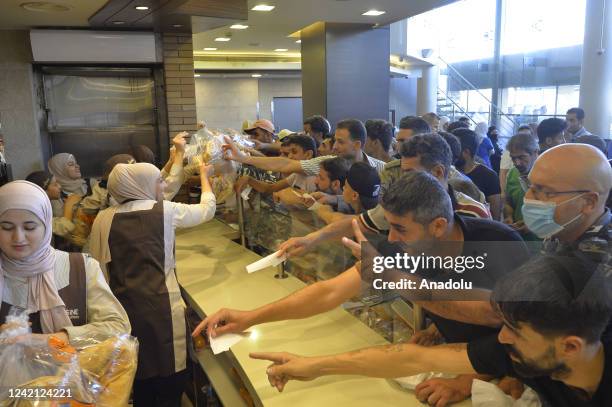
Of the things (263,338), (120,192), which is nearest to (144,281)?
(120,192)

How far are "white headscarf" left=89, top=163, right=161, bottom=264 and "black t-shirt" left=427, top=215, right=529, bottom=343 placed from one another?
1.55 meters

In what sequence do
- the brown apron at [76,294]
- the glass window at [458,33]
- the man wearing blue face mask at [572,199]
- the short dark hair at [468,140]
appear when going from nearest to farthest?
the brown apron at [76,294] < the man wearing blue face mask at [572,199] < the short dark hair at [468,140] < the glass window at [458,33]

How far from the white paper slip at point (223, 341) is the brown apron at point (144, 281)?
73cm

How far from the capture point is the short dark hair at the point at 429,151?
2543mm

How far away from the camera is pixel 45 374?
1456 mm

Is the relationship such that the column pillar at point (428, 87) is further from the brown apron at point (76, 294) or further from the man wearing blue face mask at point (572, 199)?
the brown apron at point (76, 294)

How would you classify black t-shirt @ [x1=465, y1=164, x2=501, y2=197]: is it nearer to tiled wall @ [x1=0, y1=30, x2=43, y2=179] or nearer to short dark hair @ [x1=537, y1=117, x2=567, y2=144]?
short dark hair @ [x1=537, y1=117, x2=567, y2=144]

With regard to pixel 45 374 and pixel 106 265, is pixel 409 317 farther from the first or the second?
pixel 106 265

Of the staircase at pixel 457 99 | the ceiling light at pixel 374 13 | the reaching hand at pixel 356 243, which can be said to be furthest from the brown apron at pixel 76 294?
the staircase at pixel 457 99

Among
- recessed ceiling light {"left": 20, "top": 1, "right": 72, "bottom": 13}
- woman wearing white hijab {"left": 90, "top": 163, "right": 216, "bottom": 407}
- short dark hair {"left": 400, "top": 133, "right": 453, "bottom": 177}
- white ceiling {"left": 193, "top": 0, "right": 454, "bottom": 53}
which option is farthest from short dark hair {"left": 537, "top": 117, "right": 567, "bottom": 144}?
recessed ceiling light {"left": 20, "top": 1, "right": 72, "bottom": 13}

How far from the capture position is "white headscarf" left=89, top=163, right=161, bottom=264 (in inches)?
95.2

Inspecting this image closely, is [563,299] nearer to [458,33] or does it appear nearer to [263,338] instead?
[263,338]

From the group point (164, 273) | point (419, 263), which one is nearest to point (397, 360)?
point (419, 263)

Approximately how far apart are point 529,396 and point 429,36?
1225 cm
